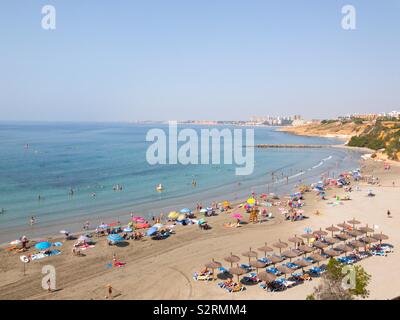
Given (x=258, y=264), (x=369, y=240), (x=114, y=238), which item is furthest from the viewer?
(x=114, y=238)

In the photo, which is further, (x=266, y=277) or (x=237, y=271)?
(x=237, y=271)

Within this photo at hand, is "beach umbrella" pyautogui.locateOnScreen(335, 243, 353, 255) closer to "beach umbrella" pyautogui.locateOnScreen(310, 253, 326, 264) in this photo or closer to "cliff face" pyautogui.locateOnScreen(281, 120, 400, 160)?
"beach umbrella" pyautogui.locateOnScreen(310, 253, 326, 264)

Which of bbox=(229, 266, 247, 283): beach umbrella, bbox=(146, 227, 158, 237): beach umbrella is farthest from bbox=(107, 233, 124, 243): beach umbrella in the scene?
bbox=(229, 266, 247, 283): beach umbrella

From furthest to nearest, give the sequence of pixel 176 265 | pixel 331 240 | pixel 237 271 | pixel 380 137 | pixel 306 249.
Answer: pixel 380 137 → pixel 331 240 → pixel 306 249 → pixel 176 265 → pixel 237 271

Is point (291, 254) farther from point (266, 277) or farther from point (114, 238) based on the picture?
point (114, 238)

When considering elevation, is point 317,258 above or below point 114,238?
above

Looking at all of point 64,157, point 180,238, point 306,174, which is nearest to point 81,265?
point 180,238

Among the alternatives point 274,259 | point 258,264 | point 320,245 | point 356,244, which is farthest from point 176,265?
point 356,244

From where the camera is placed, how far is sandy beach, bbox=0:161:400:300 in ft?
66.0

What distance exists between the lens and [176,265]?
24281 millimetres

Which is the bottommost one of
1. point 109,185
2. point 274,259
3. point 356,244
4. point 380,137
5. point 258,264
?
point 109,185

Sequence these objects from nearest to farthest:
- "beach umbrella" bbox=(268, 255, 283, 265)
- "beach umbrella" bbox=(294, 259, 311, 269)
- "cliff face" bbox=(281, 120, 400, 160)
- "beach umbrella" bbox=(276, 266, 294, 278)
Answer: "beach umbrella" bbox=(276, 266, 294, 278)
"beach umbrella" bbox=(294, 259, 311, 269)
"beach umbrella" bbox=(268, 255, 283, 265)
"cliff face" bbox=(281, 120, 400, 160)
